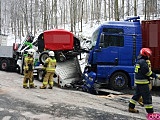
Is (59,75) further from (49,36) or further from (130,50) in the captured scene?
(130,50)

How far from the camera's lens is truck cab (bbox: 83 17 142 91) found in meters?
9.79

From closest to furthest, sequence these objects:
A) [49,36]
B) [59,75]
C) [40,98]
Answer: [40,98]
[59,75]
[49,36]

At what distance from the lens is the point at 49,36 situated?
1254 centimetres

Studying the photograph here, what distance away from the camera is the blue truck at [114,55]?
9.79m

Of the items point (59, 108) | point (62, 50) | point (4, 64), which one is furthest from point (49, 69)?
point (4, 64)

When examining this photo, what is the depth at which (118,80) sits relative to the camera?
32.8 ft

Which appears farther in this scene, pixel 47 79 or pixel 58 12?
pixel 58 12

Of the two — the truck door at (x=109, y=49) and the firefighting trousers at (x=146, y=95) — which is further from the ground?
the truck door at (x=109, y=49)

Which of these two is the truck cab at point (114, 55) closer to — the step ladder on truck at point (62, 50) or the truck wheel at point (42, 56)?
the step ladder on truck at point (62, 50)

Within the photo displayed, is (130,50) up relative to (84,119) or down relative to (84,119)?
up

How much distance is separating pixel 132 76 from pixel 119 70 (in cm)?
55

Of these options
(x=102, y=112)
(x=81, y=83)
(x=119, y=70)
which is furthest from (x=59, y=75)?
(x=102, y=112)

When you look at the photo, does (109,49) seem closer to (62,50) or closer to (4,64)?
(62,50)

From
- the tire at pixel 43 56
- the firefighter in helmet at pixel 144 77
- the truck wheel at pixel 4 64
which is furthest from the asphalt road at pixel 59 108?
the truck wheel at pixel 4 64
